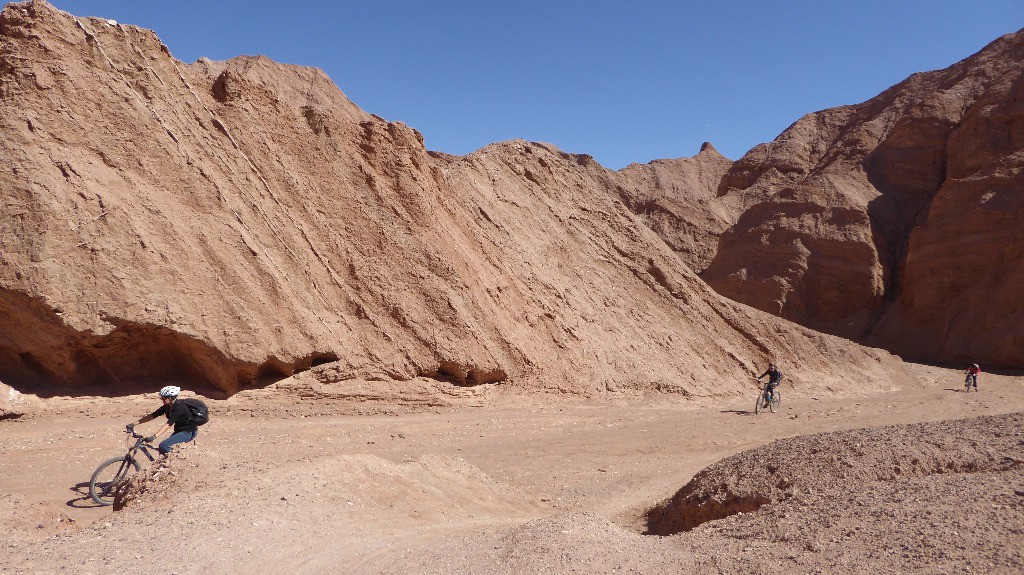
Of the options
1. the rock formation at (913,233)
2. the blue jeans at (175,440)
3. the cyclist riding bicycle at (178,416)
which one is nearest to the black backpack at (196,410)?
the cyclist riding bicycle at (178,416)

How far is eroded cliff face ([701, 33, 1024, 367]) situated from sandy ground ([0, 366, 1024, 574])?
Answer: 55.6ft

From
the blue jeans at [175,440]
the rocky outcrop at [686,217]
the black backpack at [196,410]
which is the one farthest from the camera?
the rocky outcrop at [686,217]

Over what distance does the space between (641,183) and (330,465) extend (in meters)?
53.0

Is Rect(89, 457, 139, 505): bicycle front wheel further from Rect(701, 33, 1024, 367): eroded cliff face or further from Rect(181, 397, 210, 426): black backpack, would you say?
→ Rect(701, 33, 1024, 367): eroded cliff face

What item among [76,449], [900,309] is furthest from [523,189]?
[900,309]

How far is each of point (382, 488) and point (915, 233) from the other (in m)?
32.9

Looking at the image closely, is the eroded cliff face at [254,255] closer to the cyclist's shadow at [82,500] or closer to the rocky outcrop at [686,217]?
the cyclist's shadow at [82,500]

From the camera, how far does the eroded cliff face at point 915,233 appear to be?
28.5 meters

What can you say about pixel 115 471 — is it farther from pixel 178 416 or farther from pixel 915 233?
pixel 915 233

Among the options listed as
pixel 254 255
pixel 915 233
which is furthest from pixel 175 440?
pixel 915 233

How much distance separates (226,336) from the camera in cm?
1163

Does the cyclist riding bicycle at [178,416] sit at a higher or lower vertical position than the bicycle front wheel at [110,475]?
higher

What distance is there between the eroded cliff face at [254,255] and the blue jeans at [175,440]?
4575mm

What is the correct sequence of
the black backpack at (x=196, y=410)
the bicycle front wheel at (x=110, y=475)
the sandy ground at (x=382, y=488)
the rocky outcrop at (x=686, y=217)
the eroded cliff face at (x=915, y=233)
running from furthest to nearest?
1. the rocky outcrop at (x=686, y=217)
2. the eroded cliff face at (x=915, y=233)
3. the black backpack at (x=196, y=410)
4. the bicycle front wheel at (x=110, y=475)
5. the sandy ground at (x=382, y=488)
